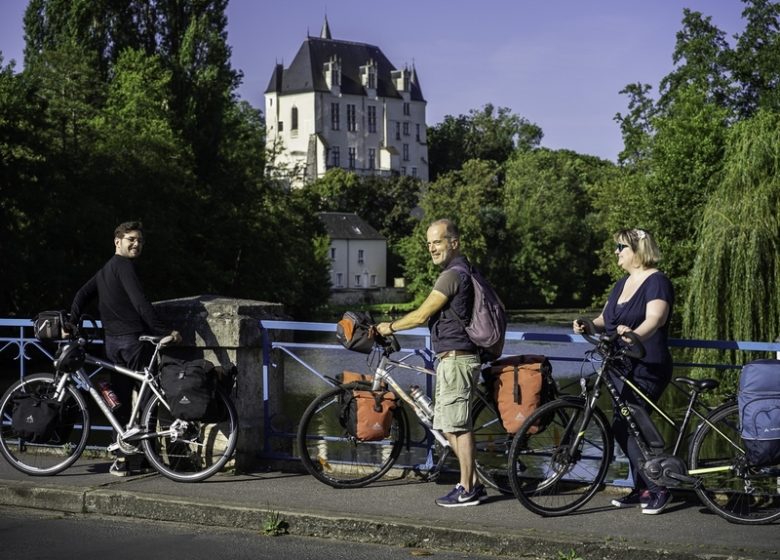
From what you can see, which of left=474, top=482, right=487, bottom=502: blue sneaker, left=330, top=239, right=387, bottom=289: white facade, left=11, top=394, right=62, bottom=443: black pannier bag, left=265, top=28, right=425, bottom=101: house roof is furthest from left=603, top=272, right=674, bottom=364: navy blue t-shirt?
left=265, top=28, right=425, bottom=101: house roof

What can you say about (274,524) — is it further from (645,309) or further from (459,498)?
(645,309)

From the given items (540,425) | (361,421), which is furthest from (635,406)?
(361,421)

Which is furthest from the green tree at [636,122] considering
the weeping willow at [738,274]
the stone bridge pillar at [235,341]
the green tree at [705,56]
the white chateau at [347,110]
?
the white chateau at [347,110]

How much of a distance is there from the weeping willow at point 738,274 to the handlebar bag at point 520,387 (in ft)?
44.7

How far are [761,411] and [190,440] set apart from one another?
3.75 m

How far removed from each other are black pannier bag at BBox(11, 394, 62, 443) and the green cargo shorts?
9.05ft

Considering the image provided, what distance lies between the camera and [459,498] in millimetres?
7082

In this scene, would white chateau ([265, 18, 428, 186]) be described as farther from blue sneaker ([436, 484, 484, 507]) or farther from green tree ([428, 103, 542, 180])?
blue sneaker ([436, 484, 484, 507])

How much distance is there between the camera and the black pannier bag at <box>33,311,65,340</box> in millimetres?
8070

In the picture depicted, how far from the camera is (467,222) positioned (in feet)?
279

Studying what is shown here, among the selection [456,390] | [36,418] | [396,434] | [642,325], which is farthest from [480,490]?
[36,418]

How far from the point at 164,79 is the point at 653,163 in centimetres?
1965

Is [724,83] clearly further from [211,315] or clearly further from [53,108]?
[211,315]

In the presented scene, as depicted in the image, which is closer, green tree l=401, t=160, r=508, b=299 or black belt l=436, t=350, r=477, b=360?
black belt l=436, t=350, r=477, b=360
